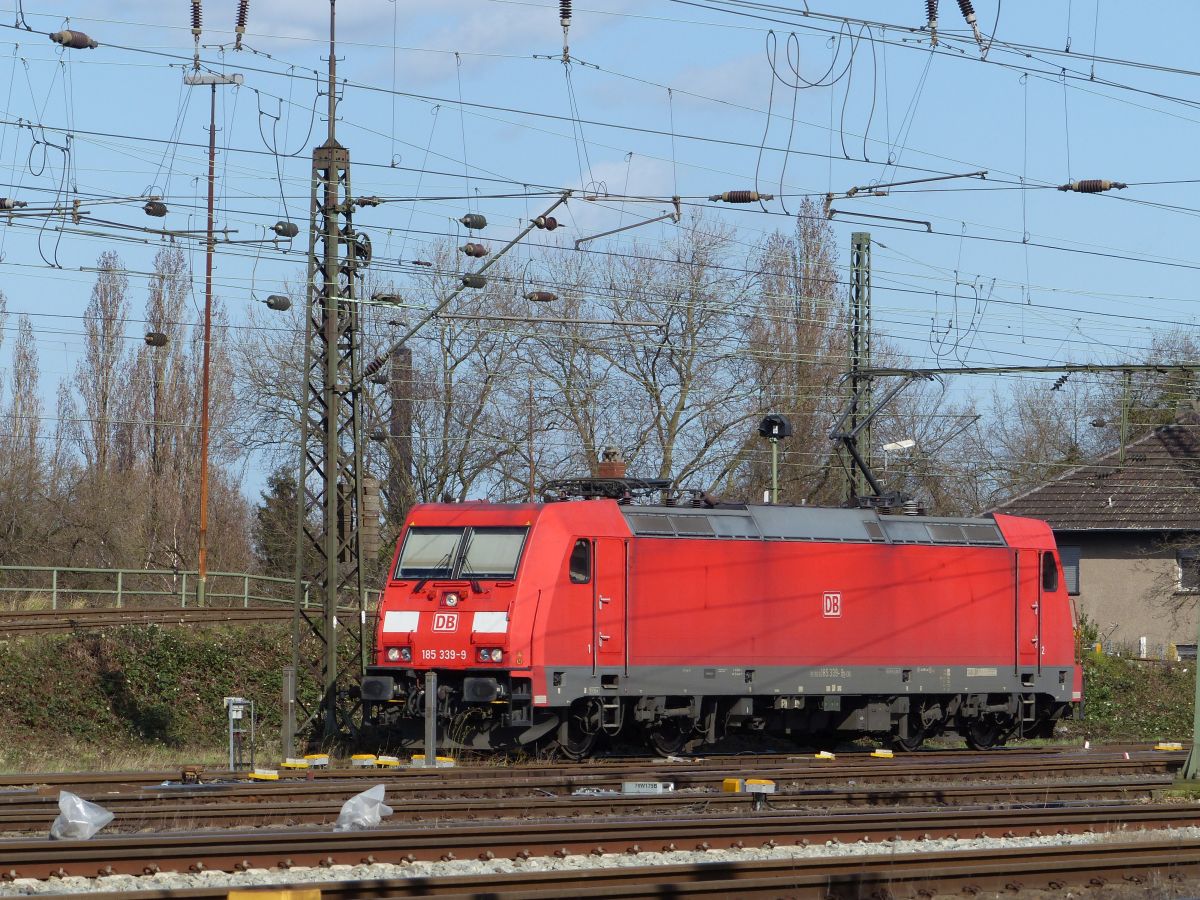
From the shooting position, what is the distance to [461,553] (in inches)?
838

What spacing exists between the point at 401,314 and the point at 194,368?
1210cm

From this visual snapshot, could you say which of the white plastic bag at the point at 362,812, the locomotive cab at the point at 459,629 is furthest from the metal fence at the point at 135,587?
the white plastic bag at the point at 362,812

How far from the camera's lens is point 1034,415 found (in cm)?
6706

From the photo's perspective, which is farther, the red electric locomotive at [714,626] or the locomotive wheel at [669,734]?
the locomotive wheel at [669,734]

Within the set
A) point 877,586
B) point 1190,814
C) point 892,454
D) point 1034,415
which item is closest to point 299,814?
point 1190,814

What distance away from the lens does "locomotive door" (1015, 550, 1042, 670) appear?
25.8 metres

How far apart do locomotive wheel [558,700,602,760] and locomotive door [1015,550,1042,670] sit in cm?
785

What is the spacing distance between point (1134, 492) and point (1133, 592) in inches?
118

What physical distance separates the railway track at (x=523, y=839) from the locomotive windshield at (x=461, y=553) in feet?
23.3

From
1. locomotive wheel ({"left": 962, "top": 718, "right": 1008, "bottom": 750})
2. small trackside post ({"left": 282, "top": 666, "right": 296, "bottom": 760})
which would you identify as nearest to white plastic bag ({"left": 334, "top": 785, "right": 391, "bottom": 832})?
small trackside post ({"left": 282, "top": 666, "right": 296, "bottom": 760})

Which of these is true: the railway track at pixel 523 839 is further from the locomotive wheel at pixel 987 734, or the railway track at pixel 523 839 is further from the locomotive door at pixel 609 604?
the locomotive wheel at pixel 987 734

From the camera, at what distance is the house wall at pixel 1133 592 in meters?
43.4

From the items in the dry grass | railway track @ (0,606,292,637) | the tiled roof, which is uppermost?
the tiled roof

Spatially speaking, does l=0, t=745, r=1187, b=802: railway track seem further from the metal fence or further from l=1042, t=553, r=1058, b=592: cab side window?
the metal fence
